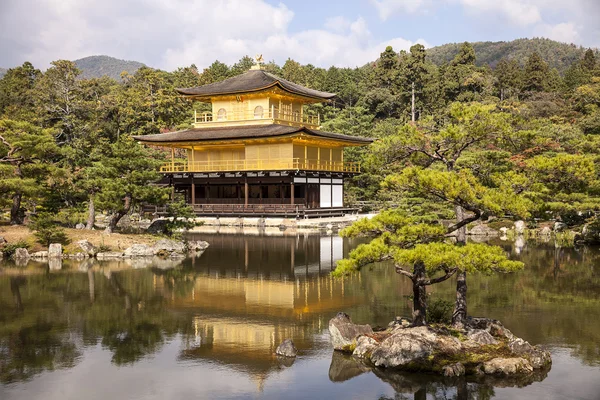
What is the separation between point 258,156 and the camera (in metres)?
40.8

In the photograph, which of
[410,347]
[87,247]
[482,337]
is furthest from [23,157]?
[482,337]

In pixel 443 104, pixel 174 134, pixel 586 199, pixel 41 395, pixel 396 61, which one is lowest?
pixel 41 395

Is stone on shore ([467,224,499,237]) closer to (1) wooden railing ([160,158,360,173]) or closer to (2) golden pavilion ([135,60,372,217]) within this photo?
(1) wooden railing ([160,158,360,173])

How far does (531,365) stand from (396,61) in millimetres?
61944

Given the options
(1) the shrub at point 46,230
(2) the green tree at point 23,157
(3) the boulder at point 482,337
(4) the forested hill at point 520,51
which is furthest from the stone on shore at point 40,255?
(4) the forested hill at point 520,51

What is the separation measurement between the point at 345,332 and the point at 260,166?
29.0 metres

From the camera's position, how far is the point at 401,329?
1135 centimetres

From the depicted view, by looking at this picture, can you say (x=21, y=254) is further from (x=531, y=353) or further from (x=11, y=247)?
(x=531, y=353)

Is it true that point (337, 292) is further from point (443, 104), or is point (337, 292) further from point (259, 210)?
point (443, 104)

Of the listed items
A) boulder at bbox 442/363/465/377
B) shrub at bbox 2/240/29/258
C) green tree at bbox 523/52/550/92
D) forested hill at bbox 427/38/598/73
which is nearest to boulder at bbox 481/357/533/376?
boulder at bbox 442/363/465/377

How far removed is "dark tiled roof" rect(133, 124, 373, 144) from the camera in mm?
38875

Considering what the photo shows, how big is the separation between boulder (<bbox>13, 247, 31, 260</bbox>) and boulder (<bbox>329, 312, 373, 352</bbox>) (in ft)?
50.0

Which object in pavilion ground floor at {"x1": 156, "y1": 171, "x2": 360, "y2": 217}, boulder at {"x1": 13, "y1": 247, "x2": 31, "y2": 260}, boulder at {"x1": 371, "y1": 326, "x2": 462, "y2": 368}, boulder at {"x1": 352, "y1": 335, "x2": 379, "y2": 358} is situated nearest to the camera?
boulder at {"x1": 371, "y1": 326, "x2": 462, "y2": 368}

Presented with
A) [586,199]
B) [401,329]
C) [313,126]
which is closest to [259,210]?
[313,126]
